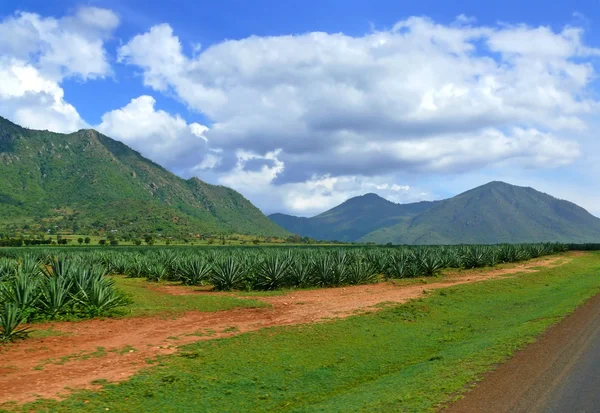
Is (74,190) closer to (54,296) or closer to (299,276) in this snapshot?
(299,276)

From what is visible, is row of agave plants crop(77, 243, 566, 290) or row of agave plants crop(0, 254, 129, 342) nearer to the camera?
row of agave plants crop(0, 254, 129, 342)

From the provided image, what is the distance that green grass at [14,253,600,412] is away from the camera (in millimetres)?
7047

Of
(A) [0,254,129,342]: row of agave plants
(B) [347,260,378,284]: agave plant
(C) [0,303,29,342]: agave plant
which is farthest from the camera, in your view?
(B) [347,260,378,284]: agave plant

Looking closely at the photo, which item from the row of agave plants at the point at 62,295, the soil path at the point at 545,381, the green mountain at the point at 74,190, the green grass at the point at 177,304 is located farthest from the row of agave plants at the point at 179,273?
the green mountain at the point at 74,190

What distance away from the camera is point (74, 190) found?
548 ft

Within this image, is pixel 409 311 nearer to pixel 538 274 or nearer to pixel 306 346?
pixel 306 346

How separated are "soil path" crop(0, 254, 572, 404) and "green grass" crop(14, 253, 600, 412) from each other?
645 millimetres

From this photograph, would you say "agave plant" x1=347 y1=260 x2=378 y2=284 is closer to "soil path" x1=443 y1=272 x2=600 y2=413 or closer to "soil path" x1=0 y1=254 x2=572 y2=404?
"soil path" x1=0 y1=254 x2=572 y2=404

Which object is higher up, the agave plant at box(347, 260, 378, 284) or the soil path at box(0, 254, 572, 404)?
the agave plant at box(347, 260, 378, 284)

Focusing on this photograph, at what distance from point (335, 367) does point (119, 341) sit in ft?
17.7

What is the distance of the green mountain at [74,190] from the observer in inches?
5610

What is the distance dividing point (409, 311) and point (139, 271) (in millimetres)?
22415

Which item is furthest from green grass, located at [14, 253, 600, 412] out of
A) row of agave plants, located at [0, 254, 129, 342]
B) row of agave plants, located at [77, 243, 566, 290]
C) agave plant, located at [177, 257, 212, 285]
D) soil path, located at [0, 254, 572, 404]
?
agave plant, located at [177, 257, 212, 285]

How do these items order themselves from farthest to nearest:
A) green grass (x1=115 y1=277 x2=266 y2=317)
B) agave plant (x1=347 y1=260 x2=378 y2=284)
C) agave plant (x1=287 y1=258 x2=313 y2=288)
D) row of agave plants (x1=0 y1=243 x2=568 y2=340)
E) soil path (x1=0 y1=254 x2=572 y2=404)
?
agave plant (x1=347 y1=260 x2=378 y2=284)
agave plant (x1=287 y1=258 x2=313 y2=288)
green grass (x1=115 y1=277 x2=266 y2=317)
row of agave plants (x1=0 y1=243 x2=568 y2=340)
soil path (x1=0 y1=254 x2=572 y2=404)
